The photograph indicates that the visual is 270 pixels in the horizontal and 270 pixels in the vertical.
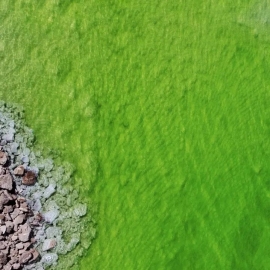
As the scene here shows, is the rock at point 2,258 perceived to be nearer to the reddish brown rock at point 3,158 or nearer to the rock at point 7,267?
the rock at point 7,267

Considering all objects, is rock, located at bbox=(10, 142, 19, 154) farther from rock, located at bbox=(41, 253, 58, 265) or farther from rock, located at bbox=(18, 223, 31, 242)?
rock, located at bbox=(41, 253, 58, 265)

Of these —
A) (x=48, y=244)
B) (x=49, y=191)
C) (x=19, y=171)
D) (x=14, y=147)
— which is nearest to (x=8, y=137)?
(x=14, y=147)

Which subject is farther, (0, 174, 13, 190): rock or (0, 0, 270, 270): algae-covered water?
(0, 0, 270, 270): algae-covered water

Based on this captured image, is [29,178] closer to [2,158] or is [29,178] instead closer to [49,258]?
[2,158]

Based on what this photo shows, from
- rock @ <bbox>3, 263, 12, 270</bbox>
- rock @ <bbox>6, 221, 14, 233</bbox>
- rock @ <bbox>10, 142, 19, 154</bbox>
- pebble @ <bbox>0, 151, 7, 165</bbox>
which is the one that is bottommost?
rock @ <bbox>3, 263, 12, 270</bbox>

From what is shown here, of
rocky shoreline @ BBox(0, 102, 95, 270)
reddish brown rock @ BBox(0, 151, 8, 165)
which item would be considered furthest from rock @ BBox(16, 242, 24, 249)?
reddish brown rock @ BBox(0, 151, 8, 165)

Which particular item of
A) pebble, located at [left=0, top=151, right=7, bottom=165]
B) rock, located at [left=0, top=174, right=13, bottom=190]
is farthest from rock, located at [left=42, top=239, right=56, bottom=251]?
pebble, located at [left=0, top=151, right=7, bottom=165]

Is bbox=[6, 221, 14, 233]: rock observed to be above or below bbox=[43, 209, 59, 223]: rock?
below
